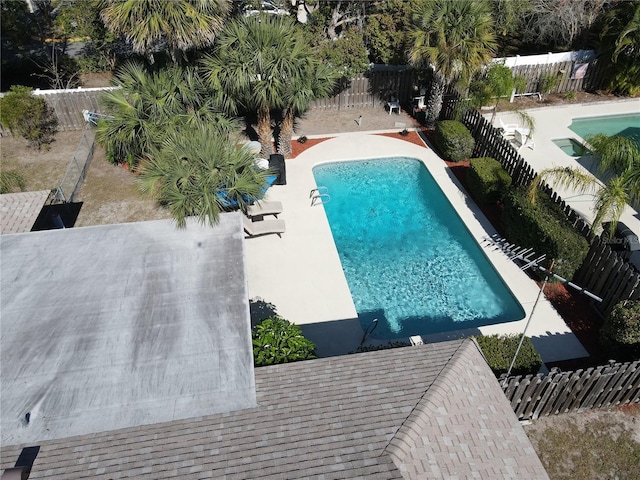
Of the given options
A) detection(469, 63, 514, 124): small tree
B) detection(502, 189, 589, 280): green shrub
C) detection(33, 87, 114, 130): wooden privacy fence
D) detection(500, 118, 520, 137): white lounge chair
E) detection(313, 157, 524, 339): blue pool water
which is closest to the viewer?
detection(502, 189, 589, 280): green shrub

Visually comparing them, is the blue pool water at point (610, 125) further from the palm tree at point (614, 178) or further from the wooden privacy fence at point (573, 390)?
the wooden privacy fence at point (573, 390)

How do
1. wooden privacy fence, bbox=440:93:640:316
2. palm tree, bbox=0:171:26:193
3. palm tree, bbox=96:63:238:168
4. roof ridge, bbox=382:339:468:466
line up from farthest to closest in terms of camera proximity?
palm tree, bbox=0:171:26:193
palm tree, bbox=96:63:238:168
wooden privacy fence, bbox=440:93:640:316
roof ridge, bbox=382:339:468:466

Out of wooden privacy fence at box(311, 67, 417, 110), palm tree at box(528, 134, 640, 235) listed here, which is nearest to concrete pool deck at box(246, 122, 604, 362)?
palm tree at box(528, 134, 640, 235)

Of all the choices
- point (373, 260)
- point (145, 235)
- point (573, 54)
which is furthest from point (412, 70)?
point (145, 235)

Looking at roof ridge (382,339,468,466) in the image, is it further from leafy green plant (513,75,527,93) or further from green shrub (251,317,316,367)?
leafy green plant (513,75,527,93)

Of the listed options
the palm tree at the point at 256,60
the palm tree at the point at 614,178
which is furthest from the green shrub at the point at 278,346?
the palm tree at the point at 256,60
